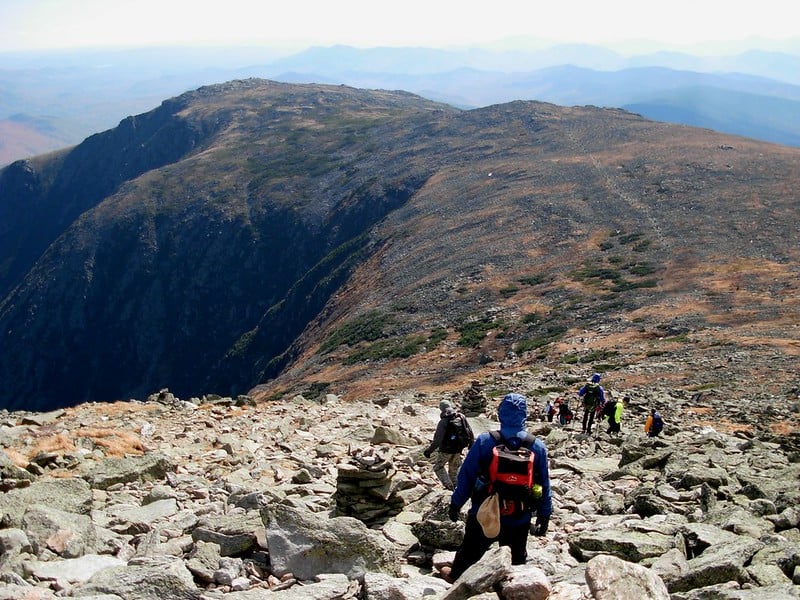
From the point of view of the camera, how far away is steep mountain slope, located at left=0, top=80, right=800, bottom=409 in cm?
4759

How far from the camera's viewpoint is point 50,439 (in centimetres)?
1633

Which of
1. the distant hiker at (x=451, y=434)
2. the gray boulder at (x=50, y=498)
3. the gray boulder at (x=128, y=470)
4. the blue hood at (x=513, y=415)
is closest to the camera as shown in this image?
the blue hood at (x=513, y=415)

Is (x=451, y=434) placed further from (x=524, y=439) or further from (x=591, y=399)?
(x=591, y=399)

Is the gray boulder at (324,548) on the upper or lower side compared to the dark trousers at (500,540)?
lower

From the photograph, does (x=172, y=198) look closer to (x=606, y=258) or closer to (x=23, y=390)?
(x=23, y=390)

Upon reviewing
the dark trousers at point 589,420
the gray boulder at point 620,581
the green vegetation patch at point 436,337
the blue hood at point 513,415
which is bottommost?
the green vegetation patch at point 436,337

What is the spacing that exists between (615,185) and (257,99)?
135494 millimetres

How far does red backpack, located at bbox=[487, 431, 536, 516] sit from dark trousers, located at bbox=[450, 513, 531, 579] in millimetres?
323

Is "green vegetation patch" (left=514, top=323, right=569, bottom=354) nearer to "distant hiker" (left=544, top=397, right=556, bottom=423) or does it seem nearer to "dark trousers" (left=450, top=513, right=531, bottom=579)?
"distant hiker" (left=544, top=397, right=556, bottom=423)

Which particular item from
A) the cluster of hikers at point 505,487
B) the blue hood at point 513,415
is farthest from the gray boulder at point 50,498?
the blue hood at point 513,415

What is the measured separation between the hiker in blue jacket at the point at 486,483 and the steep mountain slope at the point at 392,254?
2585 centimetres

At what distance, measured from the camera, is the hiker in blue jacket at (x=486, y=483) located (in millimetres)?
7309

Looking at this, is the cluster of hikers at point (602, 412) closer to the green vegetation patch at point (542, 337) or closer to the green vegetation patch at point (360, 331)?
the green vegetation patch at point (542, 337)

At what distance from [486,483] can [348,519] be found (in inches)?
100
